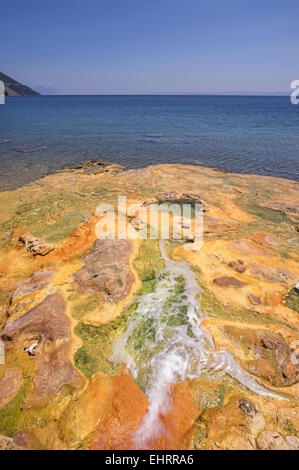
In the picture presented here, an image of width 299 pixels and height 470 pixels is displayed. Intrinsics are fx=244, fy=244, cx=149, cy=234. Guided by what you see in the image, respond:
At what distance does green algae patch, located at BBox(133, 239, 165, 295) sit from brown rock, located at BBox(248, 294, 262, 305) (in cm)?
281

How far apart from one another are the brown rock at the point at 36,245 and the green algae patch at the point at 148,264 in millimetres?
3420

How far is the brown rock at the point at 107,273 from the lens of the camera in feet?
23.4

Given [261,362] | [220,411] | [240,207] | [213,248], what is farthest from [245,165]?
[220,411]

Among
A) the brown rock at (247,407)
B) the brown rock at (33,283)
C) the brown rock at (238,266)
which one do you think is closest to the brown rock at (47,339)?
the brown rock at (33,283)

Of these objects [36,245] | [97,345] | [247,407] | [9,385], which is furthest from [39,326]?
[247,407]

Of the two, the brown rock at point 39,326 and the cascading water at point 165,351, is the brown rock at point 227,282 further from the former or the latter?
the brown rock at point 39,326

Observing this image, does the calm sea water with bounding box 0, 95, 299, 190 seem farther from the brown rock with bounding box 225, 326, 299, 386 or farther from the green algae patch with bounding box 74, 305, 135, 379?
the brown rock with bounding box 225, 326, 299, 386

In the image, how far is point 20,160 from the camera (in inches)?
876

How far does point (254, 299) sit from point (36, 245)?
780 centimetres

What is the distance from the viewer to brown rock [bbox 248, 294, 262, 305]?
23.0 ft

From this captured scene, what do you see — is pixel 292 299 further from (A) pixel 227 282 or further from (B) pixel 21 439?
(B) pixel 21 439

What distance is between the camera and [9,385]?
5.10m

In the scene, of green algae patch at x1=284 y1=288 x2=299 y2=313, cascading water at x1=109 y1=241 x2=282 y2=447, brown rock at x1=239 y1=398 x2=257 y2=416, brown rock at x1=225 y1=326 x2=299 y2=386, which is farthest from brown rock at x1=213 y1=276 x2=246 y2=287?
brown rock at x1=239 y1=398 x2=257 y2=416
